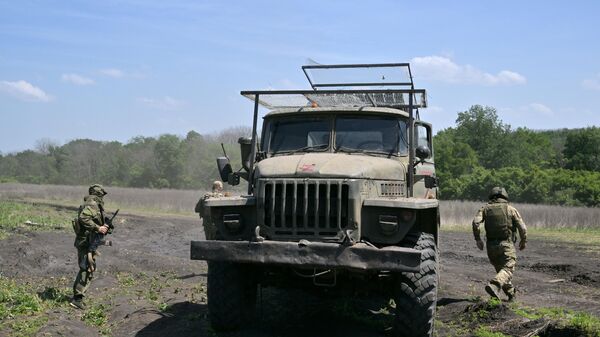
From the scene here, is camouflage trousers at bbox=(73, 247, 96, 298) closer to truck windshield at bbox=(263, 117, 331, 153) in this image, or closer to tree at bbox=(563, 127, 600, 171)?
truck windshield at bbox=(263, 117, 331, 153)

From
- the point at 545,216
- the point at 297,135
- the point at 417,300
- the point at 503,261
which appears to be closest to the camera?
the point at 417,300

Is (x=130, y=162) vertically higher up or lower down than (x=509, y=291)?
higher up

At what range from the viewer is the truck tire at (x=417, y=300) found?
22.6 ft

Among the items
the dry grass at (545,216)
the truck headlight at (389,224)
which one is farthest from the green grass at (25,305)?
the dry grass at (545,216)

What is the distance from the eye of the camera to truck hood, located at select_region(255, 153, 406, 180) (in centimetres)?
721

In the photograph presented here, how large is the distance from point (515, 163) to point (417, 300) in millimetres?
47147

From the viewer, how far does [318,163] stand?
7.45 meters

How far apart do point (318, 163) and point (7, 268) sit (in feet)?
27.1

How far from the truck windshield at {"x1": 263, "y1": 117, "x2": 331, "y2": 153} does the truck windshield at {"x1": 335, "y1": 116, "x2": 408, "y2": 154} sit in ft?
0.57

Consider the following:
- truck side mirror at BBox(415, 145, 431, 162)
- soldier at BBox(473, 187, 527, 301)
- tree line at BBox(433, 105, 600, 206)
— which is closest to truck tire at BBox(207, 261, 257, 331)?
Result: truck side mirror at BBox(415, 145, 431, 162)

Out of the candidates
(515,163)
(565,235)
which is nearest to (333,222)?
(565,235)

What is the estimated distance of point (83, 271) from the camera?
9859 millimetres

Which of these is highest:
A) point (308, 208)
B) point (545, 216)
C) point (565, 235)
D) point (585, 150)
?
point (585, 150)

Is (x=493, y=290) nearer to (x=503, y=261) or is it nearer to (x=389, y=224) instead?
(x=503, y=261)
